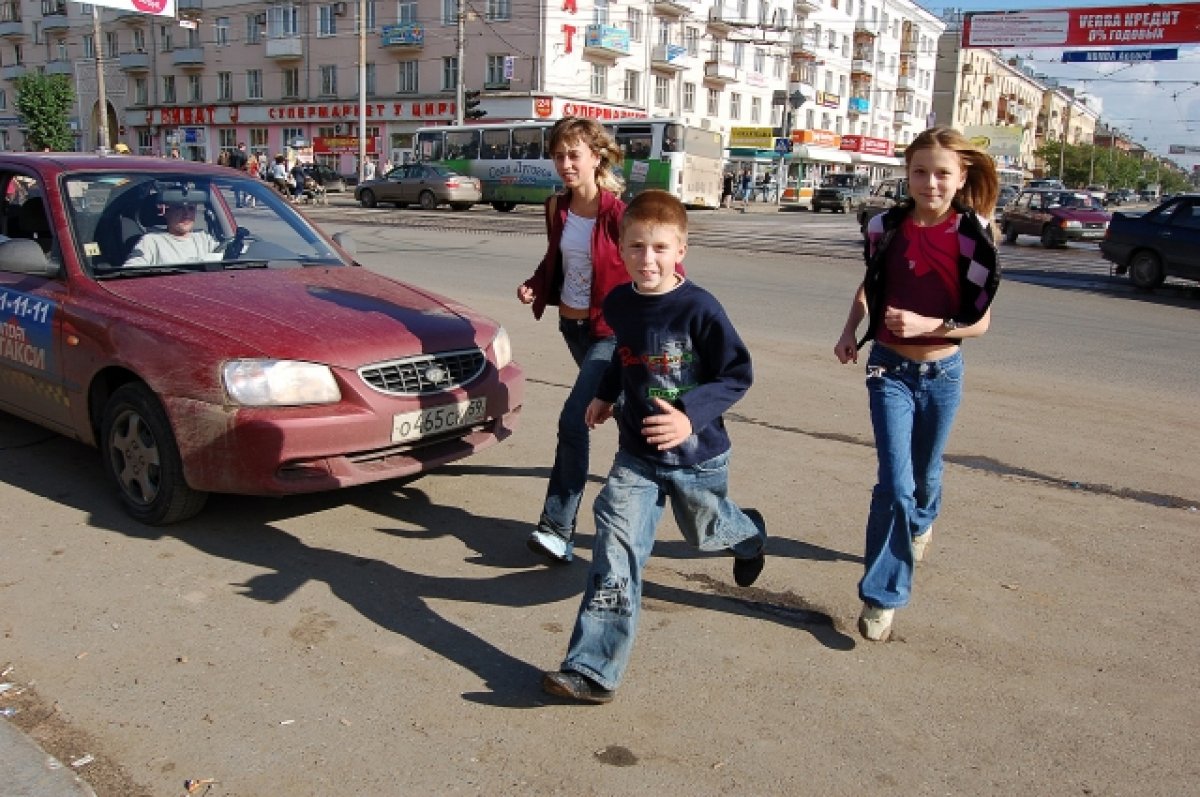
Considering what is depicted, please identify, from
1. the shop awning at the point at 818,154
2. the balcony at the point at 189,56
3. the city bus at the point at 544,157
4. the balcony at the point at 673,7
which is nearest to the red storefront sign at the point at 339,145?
the balcony at the point at 189,56

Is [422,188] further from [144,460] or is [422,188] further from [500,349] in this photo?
[144,460]

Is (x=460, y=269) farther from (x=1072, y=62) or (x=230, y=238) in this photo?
(x=1072, y=62)

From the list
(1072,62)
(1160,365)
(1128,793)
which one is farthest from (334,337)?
(1072,62)

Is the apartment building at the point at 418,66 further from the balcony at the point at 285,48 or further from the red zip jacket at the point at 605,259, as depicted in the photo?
the red zip jacket at the point at 605,259

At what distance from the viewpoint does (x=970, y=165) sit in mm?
3430

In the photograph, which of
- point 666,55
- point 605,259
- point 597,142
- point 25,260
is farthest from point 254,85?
point 605,259

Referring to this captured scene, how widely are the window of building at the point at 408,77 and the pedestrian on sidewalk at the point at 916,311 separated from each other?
173 ft

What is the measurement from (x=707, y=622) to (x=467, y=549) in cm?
115

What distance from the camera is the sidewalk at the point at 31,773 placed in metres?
2.54

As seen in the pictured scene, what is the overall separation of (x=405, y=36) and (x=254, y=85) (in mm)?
12290

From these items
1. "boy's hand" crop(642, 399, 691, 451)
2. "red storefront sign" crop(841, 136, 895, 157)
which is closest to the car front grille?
"boy's hand" crop(642, 399, 691, 451)

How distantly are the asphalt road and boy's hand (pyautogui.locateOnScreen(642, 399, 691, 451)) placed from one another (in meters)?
0.81

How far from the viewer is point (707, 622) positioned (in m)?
3.62

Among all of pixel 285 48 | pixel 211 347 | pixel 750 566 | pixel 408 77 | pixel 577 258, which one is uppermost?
pixel 285 48
